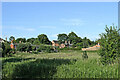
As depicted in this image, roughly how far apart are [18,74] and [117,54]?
250 inches

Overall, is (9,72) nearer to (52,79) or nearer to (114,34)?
(52,79)

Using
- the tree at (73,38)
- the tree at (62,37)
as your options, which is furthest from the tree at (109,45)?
the tree at (62,37)

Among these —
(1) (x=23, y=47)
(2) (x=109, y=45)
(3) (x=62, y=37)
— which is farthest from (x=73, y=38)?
(2) (x=109, y=45)

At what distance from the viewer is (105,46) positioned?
998 centimetres

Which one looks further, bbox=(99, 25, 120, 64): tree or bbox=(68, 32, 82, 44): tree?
bbox=(68, 32, 82, 44): tree

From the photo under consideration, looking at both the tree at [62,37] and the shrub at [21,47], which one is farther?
the tree at [62,37]

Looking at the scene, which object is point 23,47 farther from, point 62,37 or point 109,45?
point 62,37

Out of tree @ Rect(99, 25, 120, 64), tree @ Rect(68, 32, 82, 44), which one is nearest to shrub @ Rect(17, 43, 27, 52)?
tree @ Rect(99, 25, 120, 64)

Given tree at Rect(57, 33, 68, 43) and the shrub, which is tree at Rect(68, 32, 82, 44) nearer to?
tree at Rect(57, 33, 68, 43)

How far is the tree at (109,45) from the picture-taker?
31.6ft

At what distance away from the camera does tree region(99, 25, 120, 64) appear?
9.63m

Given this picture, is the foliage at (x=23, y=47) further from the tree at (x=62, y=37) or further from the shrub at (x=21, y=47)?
the tree at (x=62, y=37)

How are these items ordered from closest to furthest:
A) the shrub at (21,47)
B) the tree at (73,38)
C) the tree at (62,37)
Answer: the shrub at (21,47), the tree at (73,38), the tree at (62,37)

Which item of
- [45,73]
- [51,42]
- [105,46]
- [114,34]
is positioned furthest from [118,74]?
[51,42]
